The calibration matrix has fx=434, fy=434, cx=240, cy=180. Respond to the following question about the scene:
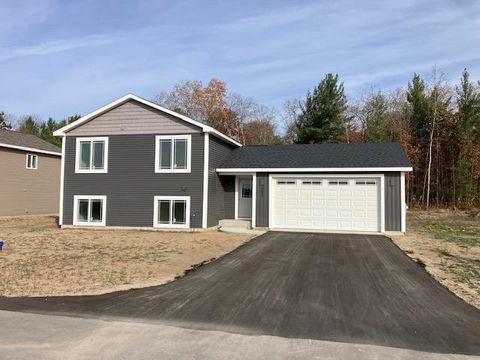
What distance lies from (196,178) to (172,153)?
1.55m

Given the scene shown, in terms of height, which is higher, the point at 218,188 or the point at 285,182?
the point at 285,182

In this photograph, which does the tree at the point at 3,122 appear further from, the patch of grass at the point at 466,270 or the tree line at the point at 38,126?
the patch of grass at the point at 466,270

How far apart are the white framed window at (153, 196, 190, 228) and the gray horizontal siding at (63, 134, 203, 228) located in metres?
0.18

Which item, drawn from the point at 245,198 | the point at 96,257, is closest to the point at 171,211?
the point at 245,198

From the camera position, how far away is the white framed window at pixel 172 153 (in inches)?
709

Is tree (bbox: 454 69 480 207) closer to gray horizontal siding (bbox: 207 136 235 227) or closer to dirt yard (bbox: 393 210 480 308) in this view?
dirt yard (bbox: 393 210 480 308)

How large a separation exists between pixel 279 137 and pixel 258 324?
39171mm

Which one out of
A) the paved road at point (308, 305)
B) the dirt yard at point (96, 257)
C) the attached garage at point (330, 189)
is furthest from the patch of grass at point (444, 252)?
the dirt yard at point (96, 257)

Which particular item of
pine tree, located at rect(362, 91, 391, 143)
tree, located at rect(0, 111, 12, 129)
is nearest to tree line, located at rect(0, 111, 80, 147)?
tree, located at rect(0, 111, 12, 129)

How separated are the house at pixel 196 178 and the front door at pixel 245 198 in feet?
0.35

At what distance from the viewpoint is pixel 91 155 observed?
19.3 metres

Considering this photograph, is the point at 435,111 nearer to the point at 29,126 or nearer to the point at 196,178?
the point at 196,178

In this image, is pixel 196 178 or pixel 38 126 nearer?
pixel 196 178

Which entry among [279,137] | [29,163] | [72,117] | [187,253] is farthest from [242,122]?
[187,253]
